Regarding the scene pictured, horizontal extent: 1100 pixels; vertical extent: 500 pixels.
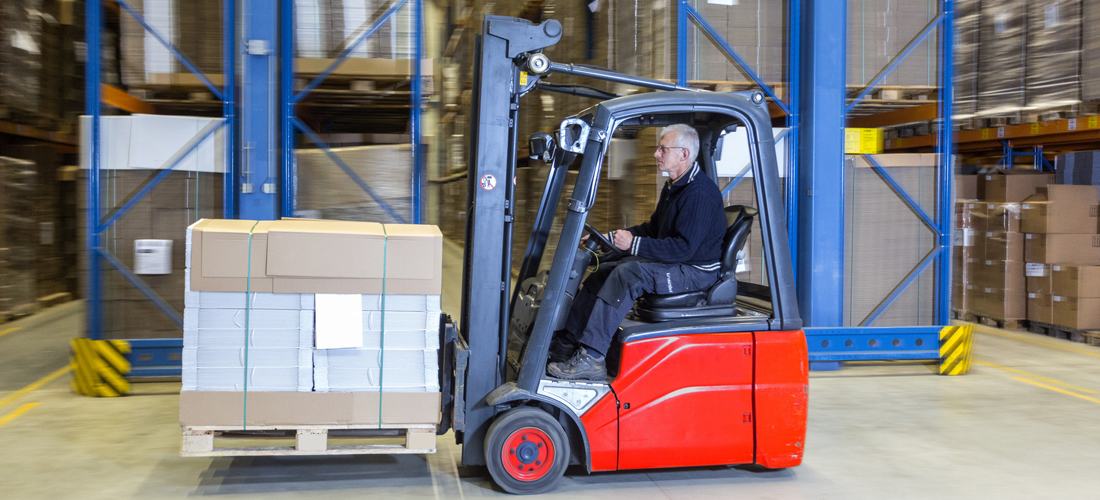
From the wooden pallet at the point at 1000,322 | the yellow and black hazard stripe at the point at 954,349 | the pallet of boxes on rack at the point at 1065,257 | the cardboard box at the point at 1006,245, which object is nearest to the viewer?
the yellow and black hazard stripe at the point at 954,349

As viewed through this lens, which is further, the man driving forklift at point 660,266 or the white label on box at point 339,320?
the man driving forklift at point 660,266

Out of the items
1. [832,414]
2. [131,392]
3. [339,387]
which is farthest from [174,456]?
[832,414]

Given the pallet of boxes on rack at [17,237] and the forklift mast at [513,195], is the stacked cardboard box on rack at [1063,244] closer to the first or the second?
the forklift mast at [513,195]

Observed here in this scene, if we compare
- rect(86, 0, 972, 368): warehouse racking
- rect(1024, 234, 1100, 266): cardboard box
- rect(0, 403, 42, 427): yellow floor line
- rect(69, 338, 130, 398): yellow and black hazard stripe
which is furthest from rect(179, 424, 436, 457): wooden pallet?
rect(1024, 234, 1100, 266): cardboard box

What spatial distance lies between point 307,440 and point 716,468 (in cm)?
209

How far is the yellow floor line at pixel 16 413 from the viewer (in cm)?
483

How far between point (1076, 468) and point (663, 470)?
220cm

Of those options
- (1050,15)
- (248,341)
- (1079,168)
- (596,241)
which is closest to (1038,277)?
(1079,168)

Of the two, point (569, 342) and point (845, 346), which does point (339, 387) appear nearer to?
point (569, 342)

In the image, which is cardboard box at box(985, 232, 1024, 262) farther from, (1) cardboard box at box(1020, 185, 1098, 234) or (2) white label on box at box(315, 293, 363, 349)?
(2) white label on box at box(315, 293, 363, 349)

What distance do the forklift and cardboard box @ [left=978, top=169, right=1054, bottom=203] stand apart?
6.39 m

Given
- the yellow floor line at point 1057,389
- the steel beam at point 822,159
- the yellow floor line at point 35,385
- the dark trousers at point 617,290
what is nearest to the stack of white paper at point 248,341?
the dark trousers at point 617,290

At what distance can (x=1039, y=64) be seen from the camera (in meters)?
8.31

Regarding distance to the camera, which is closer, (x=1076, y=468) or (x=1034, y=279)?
(x=1076, y=468)
